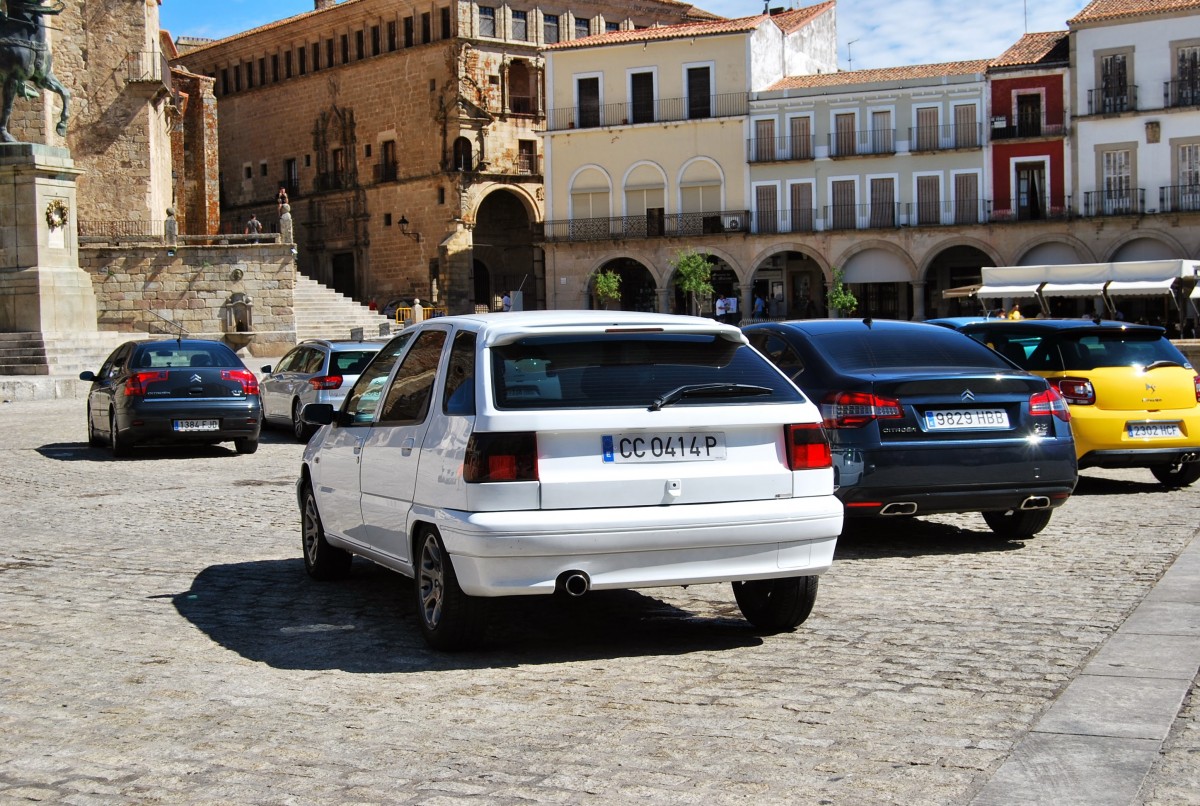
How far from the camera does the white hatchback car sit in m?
5.93

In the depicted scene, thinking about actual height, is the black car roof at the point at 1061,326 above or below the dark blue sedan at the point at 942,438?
above

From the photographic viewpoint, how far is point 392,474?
22.7ft

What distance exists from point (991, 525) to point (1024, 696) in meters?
4.78

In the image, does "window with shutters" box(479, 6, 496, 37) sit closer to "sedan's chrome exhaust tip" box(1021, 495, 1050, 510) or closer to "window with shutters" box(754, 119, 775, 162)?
"window with shutters" box(754, 119, 775, 162)

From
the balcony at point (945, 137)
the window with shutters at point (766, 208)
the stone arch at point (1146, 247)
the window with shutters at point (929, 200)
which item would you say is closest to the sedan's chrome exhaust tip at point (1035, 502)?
the stone arch at point (1146, 247)

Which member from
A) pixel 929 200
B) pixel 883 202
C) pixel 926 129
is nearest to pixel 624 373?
pixel 929 200

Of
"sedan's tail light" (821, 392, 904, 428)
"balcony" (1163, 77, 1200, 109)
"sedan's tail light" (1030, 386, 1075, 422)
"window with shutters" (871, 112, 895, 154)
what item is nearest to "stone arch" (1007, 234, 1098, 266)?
"balcony" (1163, 77, 1200, 109)

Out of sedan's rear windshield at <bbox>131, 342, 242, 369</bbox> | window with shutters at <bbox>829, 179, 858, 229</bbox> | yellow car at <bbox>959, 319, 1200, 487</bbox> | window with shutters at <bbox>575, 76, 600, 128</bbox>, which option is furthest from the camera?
window with shutters at <bbox>575, 76, 600, 128</bbox>

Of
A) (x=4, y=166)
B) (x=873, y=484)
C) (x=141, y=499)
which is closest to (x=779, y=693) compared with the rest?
(x=873, y=484)

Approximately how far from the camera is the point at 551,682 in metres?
5.86

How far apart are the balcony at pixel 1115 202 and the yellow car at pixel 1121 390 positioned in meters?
41.1

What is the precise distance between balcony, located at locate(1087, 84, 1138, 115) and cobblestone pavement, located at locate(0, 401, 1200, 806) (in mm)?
45462

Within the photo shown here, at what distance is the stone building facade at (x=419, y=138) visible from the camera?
62344mm

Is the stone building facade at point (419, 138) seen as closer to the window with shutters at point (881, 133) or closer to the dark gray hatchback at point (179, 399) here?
the window with shutters at point (881, 133)
